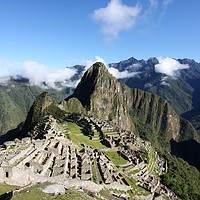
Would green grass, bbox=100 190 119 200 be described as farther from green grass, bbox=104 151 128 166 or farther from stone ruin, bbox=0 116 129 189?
green grass, bbox=104 151 128 166

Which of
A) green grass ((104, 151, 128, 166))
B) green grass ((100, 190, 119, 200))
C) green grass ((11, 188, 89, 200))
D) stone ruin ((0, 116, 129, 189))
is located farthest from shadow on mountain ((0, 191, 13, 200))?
green grass ((104, 151, 128, 166))

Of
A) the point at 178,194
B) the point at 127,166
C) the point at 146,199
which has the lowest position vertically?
the point at 178,194

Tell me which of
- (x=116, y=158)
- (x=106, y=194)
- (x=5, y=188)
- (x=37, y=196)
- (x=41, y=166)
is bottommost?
(x=116, y=158)

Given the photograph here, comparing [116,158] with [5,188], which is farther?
[116,158]

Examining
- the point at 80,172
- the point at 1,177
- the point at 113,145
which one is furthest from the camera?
the point at 113,145

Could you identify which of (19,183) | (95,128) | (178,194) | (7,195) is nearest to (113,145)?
(95,128)

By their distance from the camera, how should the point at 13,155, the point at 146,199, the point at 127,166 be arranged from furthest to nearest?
the point at 127,166, the point at 146,199, the point at 13,155

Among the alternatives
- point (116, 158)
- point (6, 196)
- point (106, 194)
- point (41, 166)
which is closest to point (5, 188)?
point (6, 196)

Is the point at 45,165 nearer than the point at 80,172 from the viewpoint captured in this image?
Yes

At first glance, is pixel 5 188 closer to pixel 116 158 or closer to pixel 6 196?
pixel 6 196

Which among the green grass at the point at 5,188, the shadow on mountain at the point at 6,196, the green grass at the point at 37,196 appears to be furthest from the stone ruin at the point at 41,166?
the green grass at the point at 37,196

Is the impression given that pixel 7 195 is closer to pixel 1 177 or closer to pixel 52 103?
pixel 1 177
